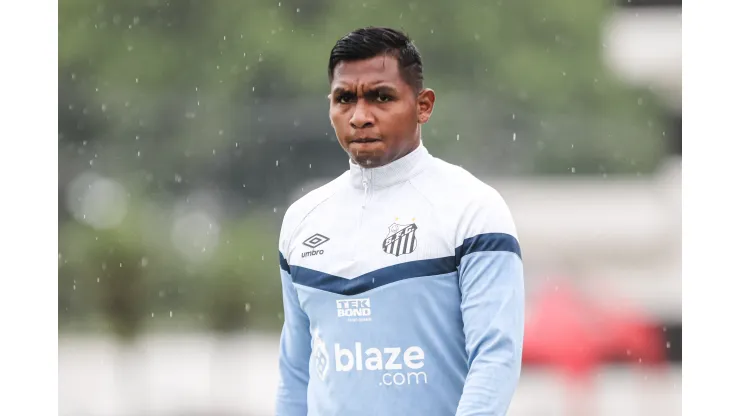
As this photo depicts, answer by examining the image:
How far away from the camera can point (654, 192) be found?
539 inches

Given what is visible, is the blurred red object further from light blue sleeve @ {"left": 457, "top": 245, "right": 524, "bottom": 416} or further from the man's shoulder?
light blue sleeve @ {"left": 457, "top": 245, "right": 524, "bottom": 416}

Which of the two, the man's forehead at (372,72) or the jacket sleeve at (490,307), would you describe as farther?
the man's forehead at (372,72)

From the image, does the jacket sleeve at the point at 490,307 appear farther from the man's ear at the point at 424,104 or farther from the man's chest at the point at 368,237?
the man's ear at the point at 424,104

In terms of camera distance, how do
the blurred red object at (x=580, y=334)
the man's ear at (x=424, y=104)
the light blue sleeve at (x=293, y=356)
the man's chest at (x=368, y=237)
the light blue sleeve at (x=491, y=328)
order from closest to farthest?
the light blue sleeve at (x=491, y=328)
the man's chest at (x=368, y=237)
the man's ear at (x=424, y=104)
the light blue sleeve at (x=293, y=356)
the blurred red object at (x=580, y=334)

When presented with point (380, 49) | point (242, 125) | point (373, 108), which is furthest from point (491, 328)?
point (242, 125)

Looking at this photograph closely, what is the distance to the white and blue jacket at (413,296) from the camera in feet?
9.15

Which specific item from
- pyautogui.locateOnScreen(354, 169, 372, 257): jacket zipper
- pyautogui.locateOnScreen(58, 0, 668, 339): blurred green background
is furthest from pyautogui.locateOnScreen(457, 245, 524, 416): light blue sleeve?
pyautogui.locateOnScreen(58, 0, 668, 339): blurred green background

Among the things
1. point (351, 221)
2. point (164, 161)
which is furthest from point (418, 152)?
point (164, 161)

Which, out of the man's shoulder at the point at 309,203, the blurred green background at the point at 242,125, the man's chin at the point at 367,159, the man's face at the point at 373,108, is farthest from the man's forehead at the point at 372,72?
the blurred green background at the point at 242,125

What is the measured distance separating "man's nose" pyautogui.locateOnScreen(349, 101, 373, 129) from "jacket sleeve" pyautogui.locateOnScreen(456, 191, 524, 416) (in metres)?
0.34

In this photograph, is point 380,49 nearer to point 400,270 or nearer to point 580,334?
point 400,270

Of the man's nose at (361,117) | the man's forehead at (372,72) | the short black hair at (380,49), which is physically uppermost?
the short black hair at (380,49)
